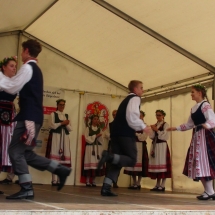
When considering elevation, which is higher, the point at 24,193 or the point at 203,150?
the point at 203,150

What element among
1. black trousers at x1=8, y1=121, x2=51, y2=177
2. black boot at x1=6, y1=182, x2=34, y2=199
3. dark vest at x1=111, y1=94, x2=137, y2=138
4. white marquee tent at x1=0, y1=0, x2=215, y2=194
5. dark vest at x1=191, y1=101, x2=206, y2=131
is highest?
white marquee tent at x1=0, y1=0, x2=215, y2=194

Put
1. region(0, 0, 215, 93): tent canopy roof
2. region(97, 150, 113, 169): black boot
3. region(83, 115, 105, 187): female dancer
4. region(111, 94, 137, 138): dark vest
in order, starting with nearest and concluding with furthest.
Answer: region(97, 150, 113, 169): black boot, region(111, 94, 137, 138): dark vest, region(0, 0, 215, 93): tent canopy roof, region(83, 115, 105, 187): female dancer

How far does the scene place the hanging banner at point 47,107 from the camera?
7.12m

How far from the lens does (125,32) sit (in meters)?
Answer: 5.86

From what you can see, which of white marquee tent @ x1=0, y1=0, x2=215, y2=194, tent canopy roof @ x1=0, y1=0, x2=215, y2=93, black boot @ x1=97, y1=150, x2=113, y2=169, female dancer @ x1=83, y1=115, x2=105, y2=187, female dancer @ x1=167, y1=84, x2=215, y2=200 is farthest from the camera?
female dancer @ x1=83, y1=115, x2=105, y2=187

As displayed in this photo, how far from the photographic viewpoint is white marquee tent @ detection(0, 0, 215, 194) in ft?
16.8

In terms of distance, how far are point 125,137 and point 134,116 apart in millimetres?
239

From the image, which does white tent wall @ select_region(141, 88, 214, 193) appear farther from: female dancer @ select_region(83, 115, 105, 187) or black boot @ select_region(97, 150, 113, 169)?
black boot @ select_region(97, 150, 113, 169)

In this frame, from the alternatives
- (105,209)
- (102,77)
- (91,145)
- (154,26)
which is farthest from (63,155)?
(105,209)

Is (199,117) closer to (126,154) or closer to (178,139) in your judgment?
(126,154)

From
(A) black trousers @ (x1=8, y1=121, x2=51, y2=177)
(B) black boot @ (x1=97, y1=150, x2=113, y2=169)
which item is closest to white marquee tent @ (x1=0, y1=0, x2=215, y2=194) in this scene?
(B) black boot @ (x1=97, y1=150, x2=113, y2=169)

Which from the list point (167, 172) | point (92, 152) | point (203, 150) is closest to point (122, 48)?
point (92, 152)

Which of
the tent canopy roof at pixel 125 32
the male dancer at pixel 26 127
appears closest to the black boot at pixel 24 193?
the male dancer at pixel 26 127

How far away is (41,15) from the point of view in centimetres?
634
